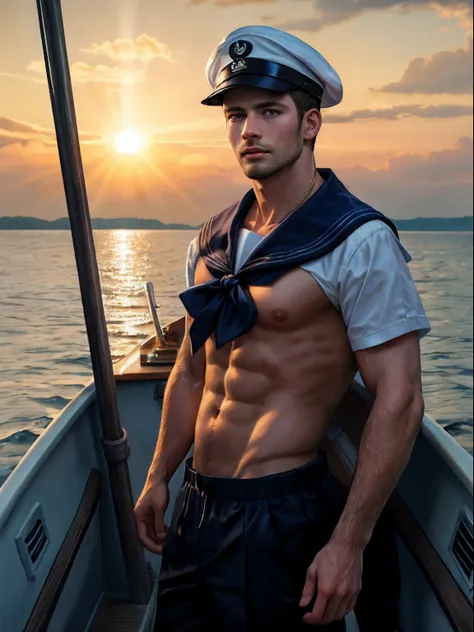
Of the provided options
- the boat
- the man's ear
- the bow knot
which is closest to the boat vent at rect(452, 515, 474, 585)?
the boat

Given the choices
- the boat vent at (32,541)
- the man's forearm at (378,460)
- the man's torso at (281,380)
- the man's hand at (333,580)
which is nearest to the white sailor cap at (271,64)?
the man's torso at (281,380)

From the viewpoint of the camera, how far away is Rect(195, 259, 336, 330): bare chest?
782 mm

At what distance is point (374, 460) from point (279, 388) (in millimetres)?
159

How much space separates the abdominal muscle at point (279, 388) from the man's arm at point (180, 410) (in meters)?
0.11

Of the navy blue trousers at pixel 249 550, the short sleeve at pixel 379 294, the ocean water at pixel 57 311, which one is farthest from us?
the ocean water at pixel 57 311

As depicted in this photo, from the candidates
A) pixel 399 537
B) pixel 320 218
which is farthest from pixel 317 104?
pixel 399 537

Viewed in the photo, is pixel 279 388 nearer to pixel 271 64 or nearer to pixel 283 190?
pixel 283 190

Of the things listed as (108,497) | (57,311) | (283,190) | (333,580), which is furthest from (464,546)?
(57,311)

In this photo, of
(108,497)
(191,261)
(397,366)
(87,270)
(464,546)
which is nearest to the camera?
(397,366)

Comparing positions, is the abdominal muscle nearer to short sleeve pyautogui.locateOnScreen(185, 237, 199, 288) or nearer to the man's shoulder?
the man's shoulder

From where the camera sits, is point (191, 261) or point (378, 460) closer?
point (378, 460)

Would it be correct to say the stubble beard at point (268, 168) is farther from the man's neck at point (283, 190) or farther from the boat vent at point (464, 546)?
the boat vent at point (464, 546)

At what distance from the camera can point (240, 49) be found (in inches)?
31.3

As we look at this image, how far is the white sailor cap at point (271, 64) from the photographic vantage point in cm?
77
